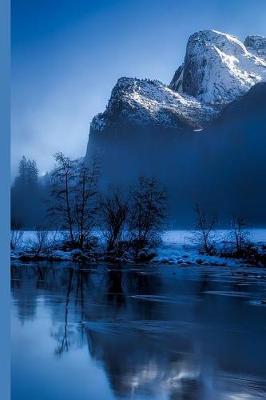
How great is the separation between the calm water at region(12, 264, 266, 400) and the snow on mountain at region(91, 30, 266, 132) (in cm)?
103

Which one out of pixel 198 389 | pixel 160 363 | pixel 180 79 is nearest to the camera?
pixel 198 389

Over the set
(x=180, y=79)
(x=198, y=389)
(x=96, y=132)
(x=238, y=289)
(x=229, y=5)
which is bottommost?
(x=198, y=389)

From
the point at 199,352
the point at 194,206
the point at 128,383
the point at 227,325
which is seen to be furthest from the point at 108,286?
the point at 128,383

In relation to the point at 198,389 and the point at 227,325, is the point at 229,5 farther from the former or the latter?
the point at 198,389

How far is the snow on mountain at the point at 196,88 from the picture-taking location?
150 inches

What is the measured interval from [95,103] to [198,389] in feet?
7.73

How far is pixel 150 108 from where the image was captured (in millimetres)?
4047

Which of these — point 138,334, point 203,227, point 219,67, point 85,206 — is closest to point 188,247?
point 203,227

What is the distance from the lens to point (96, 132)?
13.6ft

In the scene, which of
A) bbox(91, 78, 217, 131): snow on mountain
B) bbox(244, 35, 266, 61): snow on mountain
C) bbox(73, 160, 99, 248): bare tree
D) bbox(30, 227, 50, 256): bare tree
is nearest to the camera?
bbox(244, 35, 266, 61): snow on mountain

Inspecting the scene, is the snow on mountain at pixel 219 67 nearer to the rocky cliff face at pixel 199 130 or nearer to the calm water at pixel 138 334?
the rocky cliff face at pixel 199 130

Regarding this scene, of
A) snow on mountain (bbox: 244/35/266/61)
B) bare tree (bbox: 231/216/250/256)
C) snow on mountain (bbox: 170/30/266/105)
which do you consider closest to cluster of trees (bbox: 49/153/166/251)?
bare tree (bbox: 231/216/250/256)

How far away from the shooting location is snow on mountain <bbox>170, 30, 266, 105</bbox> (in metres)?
3.79

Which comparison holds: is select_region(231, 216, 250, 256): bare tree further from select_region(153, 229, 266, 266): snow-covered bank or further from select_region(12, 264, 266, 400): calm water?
select_region(12, 264, 266, 400): calm water
